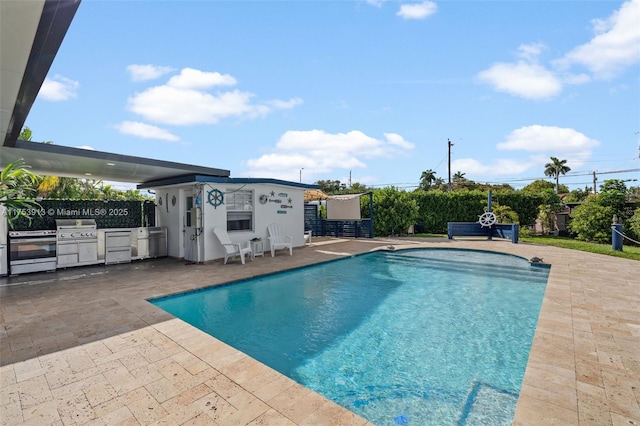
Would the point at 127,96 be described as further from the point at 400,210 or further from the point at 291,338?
the point at 400,210

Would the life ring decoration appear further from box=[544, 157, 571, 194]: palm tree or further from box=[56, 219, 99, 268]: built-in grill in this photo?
box=[544, 157, 571, 194]: palm tree

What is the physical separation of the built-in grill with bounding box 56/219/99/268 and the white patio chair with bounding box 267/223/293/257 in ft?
15.9

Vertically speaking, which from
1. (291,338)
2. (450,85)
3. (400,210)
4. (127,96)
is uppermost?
(450,85)

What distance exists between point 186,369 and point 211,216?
6.24 metres

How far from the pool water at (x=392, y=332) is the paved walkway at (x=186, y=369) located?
0.41 meters

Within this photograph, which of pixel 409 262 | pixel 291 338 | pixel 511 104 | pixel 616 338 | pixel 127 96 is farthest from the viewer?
pixel 511 104

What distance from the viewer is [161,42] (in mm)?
7555

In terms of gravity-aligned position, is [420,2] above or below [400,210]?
above

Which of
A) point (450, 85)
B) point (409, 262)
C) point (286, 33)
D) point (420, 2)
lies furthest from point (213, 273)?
point (450, 85)

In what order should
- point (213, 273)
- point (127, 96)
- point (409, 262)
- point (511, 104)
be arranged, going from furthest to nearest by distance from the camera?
point (511, 104), point (127, 96), point (409, 262), point (213, 273)

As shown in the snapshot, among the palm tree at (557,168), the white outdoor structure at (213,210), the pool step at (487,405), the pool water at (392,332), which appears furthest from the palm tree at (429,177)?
the pool step at (487,405)

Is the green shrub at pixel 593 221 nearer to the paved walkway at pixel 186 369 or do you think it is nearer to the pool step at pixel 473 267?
the pool step at pixel 473 267

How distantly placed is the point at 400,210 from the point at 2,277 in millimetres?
14295

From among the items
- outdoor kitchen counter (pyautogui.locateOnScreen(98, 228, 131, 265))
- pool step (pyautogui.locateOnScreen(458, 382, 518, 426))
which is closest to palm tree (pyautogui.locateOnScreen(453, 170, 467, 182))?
outdoor kitchen counter (pyautogui.locateOnScreen(98, 228, 131, 265))
